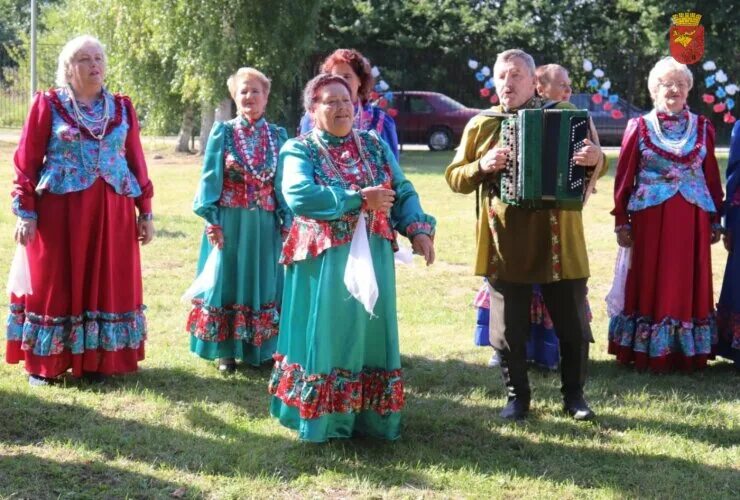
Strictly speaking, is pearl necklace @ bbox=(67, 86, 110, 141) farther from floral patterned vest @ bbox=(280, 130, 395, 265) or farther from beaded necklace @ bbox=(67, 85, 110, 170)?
floral patterned vest @ bbox=(280, 130, 395, 265)

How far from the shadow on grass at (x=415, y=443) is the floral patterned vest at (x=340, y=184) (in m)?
1.00

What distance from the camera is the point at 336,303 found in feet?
15.3

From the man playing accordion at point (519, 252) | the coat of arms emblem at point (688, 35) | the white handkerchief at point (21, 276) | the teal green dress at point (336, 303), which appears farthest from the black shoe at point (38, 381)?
the coat of arms emblem at point (688, 35)

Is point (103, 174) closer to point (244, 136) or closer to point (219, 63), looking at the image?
point (244, 136)

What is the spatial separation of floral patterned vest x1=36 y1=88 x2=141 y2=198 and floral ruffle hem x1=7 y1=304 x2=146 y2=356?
77cm

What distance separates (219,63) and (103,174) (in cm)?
1395

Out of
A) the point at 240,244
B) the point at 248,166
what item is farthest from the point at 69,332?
the point at 248,166

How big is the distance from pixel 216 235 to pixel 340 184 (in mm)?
1683

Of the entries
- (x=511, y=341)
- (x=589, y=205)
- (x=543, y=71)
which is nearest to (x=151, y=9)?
(x=589, y=205)

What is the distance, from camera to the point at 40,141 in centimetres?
570

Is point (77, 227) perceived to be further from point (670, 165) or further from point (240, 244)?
point (670, 165)

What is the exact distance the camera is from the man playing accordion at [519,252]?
5.09 meters

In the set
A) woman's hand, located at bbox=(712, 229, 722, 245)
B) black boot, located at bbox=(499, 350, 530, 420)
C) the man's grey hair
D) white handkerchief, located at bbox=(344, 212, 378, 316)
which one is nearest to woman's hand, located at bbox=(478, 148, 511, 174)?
the man's grey hair

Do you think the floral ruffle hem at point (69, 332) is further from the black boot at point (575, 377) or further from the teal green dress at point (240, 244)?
the black boot at point (575, 377)
